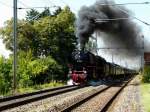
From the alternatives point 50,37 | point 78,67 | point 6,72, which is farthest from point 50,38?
point 6,72

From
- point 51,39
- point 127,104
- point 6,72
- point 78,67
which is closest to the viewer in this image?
point 127,104

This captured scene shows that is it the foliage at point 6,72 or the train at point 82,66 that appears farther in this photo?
the train at point 82,66

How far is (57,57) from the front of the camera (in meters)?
63.8

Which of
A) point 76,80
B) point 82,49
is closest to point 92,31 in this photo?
point 82,49

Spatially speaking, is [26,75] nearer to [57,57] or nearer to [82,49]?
[82,49]

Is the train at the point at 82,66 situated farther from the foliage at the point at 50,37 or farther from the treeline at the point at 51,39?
the foliage at the point at 50,37

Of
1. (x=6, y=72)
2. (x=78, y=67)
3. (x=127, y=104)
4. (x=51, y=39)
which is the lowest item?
(x=127, y=104)

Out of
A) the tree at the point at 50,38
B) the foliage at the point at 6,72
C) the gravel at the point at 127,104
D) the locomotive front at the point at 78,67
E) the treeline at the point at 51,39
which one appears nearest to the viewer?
the gravel at the point at 127,104

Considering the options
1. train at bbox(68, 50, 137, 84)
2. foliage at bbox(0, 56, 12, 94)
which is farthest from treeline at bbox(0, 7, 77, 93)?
foliage at bbox(0, 56, 12, 94)

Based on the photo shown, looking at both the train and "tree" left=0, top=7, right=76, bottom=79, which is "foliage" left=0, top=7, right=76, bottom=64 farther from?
the train

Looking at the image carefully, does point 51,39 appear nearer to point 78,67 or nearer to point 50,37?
point 50,37

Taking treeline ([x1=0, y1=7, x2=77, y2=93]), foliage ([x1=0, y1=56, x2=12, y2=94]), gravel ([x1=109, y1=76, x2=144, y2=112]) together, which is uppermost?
treeline ([x1=0, y1=7, x2=77, y2=93])

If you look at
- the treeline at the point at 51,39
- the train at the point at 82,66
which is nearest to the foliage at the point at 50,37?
the treeline at the point at 51,39

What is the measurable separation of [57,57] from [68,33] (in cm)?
427
